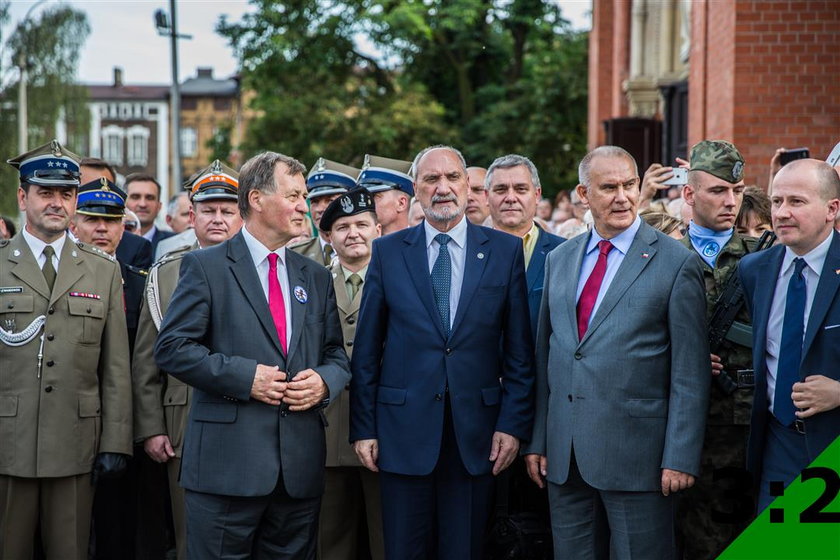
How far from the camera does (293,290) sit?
458 centimetres

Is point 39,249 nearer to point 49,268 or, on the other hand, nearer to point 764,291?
point 49,268

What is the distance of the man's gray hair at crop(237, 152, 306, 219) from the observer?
14.8 ft

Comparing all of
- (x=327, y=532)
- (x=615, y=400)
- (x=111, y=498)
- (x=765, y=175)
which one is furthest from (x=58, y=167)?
(x=765, y=175)

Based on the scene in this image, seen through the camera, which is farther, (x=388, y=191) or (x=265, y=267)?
(x=388, y=191)

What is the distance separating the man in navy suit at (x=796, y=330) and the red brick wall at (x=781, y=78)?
5446 millimetres

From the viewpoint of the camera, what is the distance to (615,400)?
4402 millimetres

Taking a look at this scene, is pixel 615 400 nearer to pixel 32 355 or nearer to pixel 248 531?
pixel 248 531

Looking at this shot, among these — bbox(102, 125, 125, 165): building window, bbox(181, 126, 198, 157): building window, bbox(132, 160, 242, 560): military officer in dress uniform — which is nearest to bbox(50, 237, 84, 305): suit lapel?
bbox(132, 160, 242, 560): military officer in dress uniform

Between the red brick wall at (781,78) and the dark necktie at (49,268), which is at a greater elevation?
the red brick wall at (781,78)

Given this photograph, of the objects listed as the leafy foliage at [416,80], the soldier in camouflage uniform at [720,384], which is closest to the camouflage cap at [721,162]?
the soldier in camouflage uniform at [720,384]

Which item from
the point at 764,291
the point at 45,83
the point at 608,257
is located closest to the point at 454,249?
the point at 608,257

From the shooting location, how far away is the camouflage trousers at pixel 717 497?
194 inches

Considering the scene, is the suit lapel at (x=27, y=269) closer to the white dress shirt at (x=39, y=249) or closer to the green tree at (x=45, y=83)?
the white dress shirt at (x=39, y=249)

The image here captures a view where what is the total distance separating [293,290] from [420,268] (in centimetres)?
62
